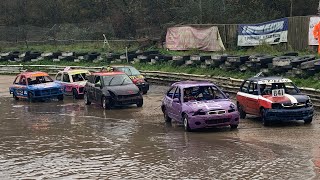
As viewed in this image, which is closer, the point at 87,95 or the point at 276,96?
the point at 276,96

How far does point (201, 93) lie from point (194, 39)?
21.3 m

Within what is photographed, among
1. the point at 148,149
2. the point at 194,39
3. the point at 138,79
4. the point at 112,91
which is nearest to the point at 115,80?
the point at 112,91

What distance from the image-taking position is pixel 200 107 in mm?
17266

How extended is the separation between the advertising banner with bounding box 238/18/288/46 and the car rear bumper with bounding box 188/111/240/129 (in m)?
15.8

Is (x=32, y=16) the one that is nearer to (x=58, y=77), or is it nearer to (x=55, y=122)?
(x=58, y=77)

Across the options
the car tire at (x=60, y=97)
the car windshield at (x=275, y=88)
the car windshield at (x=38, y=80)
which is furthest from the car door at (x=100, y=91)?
the car windshield at (x=275, y=88)

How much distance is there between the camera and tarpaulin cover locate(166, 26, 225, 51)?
38.0 meters

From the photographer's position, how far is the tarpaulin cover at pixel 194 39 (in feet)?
125

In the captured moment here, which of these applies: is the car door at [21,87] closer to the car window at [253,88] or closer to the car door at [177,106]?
the car door at [177,106]

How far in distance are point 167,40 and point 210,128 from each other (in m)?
25.7

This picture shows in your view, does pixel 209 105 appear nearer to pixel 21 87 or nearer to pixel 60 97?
pixel 60 97

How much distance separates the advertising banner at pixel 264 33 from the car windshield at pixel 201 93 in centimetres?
1438

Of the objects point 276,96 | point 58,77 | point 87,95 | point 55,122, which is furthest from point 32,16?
point 276,96

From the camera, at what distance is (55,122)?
69.6 feet
